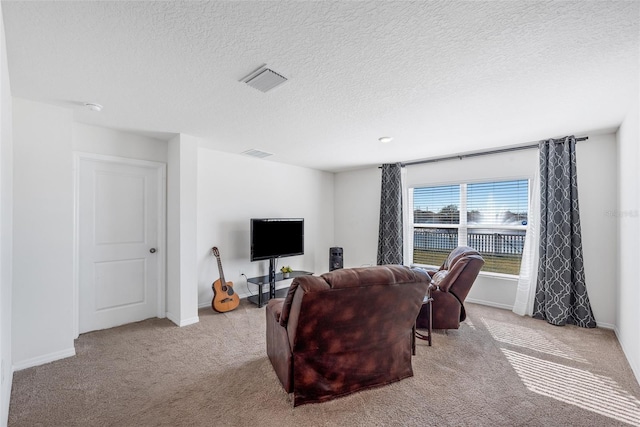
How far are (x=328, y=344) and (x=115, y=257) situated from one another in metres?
2.86

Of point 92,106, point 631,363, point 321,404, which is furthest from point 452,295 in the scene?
point 92,106

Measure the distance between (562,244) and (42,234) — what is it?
5.47 m

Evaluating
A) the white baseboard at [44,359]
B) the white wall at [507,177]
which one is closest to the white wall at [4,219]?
→ the white baseboard at [44,359]

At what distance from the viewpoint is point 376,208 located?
217 inches

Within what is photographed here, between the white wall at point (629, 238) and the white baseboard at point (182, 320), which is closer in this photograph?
the white wall at point (629, 238)

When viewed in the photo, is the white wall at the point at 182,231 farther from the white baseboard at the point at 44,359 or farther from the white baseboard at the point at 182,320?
the white baseboard at the point at 44,359

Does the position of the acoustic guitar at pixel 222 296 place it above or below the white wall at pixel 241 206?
below

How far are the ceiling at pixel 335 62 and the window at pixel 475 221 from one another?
4.19 ft

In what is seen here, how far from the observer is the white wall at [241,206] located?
13.7 feet

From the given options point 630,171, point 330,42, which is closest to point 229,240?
point 330,42

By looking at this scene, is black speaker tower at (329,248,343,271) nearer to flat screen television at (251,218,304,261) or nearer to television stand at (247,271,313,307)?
flat screen television at (251,218,304,261)

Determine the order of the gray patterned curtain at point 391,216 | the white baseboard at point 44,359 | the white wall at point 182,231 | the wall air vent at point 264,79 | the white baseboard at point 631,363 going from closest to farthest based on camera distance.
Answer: the wall air vent at point 264,79 → the white baseboard at point 631,363 → the white baseboard at point 44,359 → the white wall at point 182,231 → the gray patterned curtain at point 391,216

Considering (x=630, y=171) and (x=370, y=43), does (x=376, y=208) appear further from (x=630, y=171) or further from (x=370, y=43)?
(x=370, y=43)

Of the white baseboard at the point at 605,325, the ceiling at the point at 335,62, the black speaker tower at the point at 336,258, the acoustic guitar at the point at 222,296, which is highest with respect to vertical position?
the ceiling at the point at 335,62
